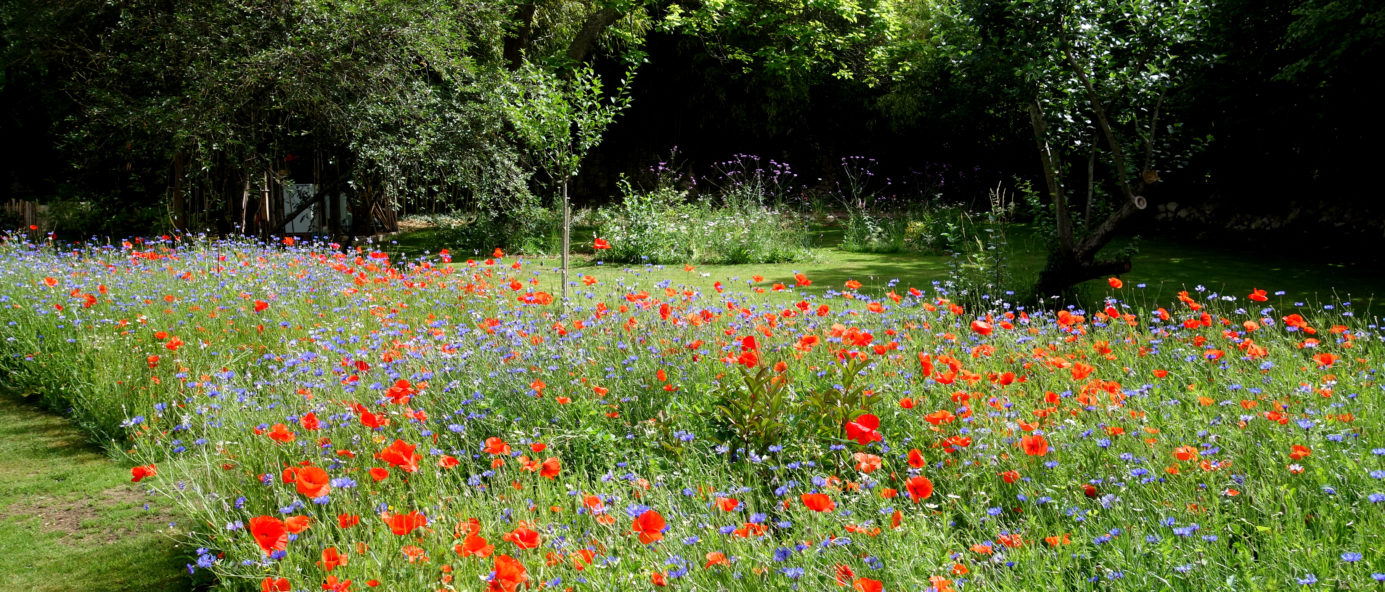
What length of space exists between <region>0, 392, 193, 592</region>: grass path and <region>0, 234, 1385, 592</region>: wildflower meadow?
0.14m

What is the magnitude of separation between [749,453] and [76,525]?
8.13 ft

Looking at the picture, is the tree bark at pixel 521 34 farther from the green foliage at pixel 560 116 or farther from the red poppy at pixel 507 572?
the red poppy at pixel 507 572

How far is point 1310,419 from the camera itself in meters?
2.65

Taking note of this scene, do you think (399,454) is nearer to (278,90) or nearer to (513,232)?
(278,90)

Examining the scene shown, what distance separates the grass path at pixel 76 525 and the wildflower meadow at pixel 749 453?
14 cm

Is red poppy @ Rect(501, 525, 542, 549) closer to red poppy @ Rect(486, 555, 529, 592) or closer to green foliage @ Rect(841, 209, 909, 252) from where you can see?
red poppy @ Rect(486, 555, 529, 592)

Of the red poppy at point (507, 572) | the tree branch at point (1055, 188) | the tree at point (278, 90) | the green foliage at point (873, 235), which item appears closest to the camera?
the red poppy at point (507, 572)

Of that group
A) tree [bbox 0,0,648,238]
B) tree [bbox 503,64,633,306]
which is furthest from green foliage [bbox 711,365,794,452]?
tree [bbox 0,0,648,238]

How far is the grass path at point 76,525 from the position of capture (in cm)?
290

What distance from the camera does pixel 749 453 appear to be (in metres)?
2.86

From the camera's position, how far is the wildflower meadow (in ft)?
6.61

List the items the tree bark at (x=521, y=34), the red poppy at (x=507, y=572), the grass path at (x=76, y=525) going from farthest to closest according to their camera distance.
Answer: the tree bark at (x=521, y=34), the grass path at (x=76, y=525), the red poppy at (x=507, y=572)

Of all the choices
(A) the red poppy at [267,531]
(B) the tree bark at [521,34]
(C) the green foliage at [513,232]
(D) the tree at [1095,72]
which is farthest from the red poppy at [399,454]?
(B) the tree bark at [521,34]

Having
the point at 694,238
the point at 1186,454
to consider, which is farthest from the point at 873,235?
the point at 1186,454
